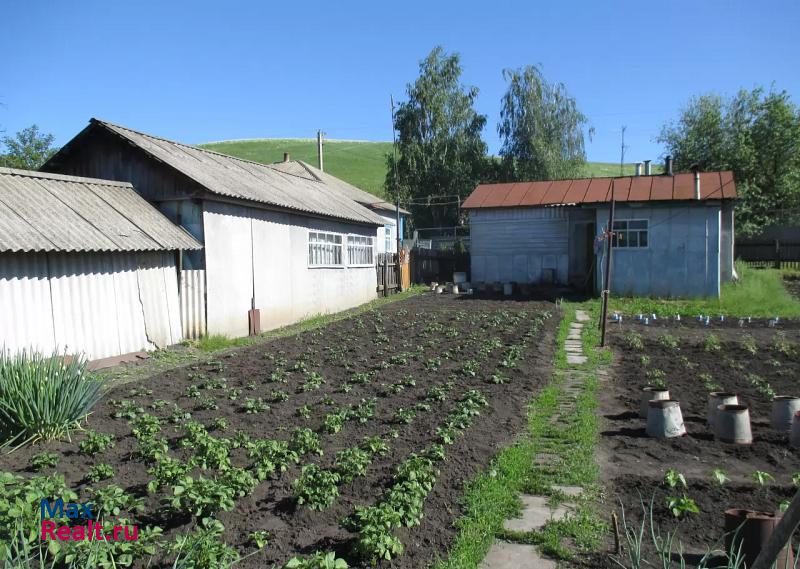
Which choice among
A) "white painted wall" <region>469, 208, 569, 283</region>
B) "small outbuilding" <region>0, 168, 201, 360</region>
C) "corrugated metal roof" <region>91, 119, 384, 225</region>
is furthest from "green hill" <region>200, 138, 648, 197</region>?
"small outbuilding" <region>0, 168, 201, 360</region>

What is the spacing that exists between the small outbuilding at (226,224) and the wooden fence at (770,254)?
27008mm

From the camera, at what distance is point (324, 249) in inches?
709

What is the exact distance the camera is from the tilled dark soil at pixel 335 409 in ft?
13.0

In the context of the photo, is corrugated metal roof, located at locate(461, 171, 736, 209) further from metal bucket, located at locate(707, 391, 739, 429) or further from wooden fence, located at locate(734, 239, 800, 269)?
wooden fence, located at locate(734, 239, 800, 269)

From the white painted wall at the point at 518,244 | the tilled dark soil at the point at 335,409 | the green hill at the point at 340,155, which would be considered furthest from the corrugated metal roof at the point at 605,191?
the green hill at the point at 340,155

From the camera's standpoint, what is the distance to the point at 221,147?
8356 cm

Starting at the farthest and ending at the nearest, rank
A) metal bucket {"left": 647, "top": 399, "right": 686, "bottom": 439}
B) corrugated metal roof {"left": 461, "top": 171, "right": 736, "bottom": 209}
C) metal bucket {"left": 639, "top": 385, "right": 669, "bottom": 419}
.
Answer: corrugated metal roof {"left": 461, "top": 171, "right": 736, "bottom": 209}
metal bucket {"left": 639, "top": 385, "right": 669, "bottom": 419}
metal bucket {"left": 647, "top": 399, "right": 686, "bottom": 439}

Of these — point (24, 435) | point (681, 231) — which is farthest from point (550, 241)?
point (24, 435)

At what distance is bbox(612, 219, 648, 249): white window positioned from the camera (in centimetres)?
2003

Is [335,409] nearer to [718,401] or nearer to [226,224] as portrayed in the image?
[718,401]

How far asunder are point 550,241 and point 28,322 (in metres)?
18.9

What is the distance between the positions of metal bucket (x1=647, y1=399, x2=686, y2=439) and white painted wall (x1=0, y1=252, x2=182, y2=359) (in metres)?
8.30

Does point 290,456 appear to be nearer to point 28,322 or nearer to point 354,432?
point 354,432

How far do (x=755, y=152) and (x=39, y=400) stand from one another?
39.0m
